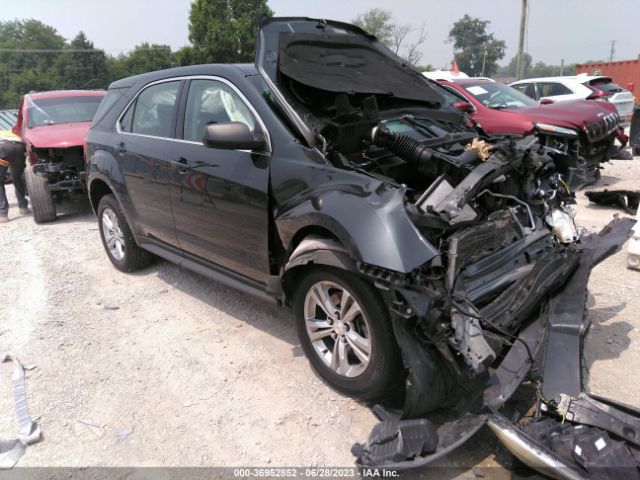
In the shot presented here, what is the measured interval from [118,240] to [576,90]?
12.2 m

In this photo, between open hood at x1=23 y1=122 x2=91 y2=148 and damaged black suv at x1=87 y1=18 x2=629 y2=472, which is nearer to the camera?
damaged black suv at x1=87 y1=18 x2=629 y2=472

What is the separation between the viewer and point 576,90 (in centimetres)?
1284

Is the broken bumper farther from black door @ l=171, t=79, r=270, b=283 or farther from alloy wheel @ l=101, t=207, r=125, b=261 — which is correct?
alloy wheel @ l=101, t=207, r=125, b=261

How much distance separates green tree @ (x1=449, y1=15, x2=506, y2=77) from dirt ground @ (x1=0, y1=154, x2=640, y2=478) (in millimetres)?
92013

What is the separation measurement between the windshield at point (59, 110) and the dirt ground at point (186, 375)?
441cm

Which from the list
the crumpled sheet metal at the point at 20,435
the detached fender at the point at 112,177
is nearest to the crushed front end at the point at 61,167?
the detached fender at the point at 112,177

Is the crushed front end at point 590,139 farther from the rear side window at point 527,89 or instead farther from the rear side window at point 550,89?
the rear side window at point 527,89

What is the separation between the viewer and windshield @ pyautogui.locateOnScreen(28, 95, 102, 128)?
876 centimetres

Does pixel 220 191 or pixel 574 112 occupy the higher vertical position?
pixel 574 112

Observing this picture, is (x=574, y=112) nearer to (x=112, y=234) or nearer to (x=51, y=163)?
(x=112, y=234)

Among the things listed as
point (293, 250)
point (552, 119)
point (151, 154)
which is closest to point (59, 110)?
point (151, 154)

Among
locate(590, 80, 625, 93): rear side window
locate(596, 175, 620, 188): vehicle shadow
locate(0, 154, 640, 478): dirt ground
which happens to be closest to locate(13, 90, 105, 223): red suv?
locate(0, 154, 640, 478): dirt ground

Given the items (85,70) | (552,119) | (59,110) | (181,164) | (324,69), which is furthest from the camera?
(85,70)

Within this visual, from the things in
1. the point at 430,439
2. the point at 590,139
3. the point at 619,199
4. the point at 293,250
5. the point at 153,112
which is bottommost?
the point at 430,439
